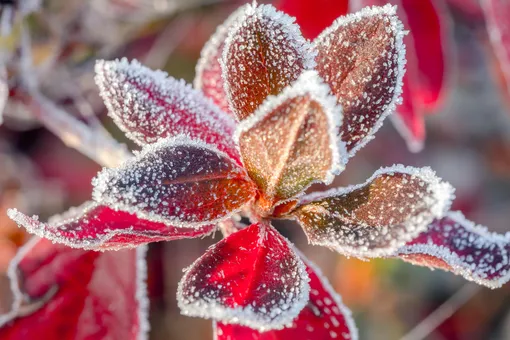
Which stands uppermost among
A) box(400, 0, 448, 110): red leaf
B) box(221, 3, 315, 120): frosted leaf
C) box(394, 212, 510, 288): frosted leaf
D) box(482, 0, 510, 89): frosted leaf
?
box(400, 0, 448, 110): red leaf

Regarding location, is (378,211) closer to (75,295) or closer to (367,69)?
(367,69)

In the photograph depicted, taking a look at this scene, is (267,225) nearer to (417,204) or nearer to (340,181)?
(417,204)

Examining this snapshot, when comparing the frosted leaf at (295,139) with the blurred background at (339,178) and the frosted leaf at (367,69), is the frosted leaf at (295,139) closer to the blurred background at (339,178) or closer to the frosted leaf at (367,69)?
the frosted leaf at (367,69)

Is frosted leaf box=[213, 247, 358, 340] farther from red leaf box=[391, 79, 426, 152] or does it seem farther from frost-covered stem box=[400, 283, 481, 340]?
frost-covered stem box=[400, 283, 481, 340]

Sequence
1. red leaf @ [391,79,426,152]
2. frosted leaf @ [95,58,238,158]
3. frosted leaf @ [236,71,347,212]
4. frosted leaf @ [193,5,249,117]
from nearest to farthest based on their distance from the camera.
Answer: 1. frosted leaf @ [236,71,347,212]
2. frosted leaf @ [95,58,238,158]
3. frosted leaf @ [193,5,249,117]
4. red leaf @ [391,79,426,152]

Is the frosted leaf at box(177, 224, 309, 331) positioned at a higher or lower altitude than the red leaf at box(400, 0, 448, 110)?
lower

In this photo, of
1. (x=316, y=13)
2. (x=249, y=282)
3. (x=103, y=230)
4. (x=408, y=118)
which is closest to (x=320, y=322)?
(x=249, y=282)

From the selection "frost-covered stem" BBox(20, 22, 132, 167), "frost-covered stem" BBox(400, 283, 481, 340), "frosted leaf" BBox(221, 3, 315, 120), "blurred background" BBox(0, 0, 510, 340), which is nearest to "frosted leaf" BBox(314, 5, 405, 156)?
"frosted leaf" BBox(221, 3, 315, 120)
